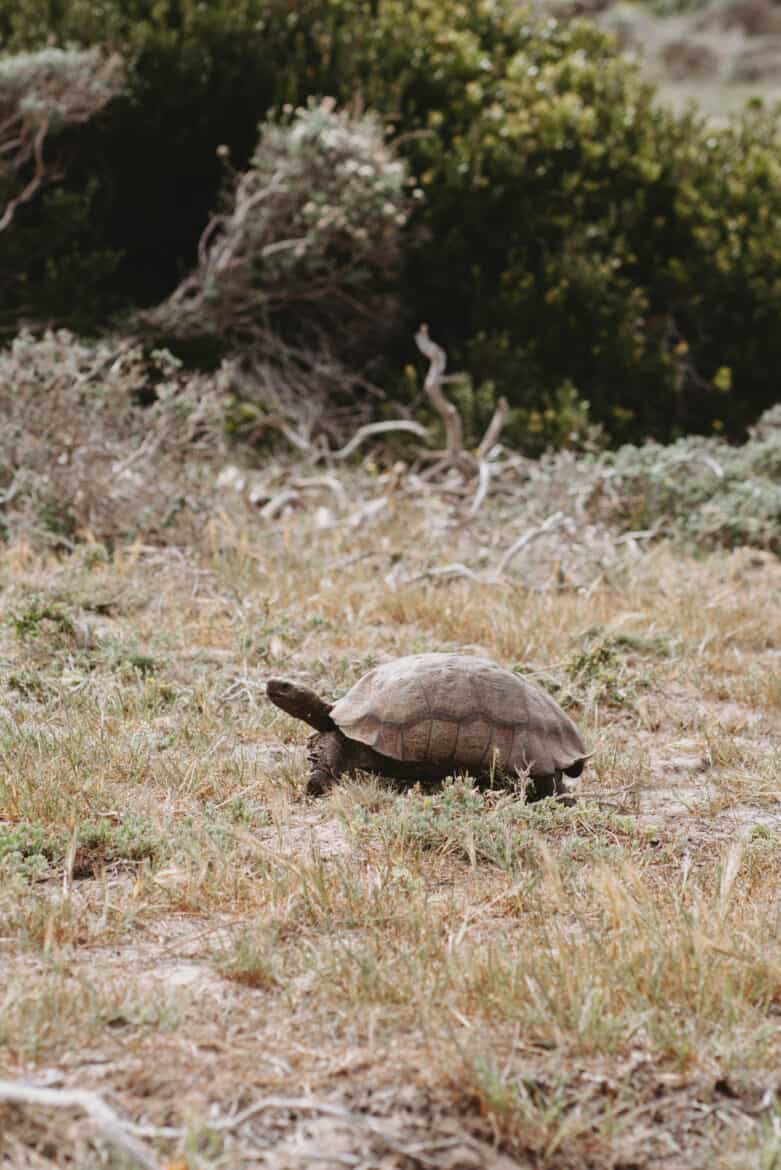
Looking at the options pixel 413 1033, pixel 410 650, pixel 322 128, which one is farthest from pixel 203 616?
pixel 322 128

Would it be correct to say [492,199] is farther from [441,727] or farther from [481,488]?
[441,727]

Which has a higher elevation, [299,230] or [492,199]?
[492,199]

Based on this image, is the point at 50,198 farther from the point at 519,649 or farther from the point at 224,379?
the point at 519,649

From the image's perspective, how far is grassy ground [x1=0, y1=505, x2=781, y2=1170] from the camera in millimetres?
2289

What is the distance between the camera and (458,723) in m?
3.90

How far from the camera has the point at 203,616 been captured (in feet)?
19.4

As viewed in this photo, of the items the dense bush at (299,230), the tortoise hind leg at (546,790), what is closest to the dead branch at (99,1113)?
the tortoise hind leg at (546,790)

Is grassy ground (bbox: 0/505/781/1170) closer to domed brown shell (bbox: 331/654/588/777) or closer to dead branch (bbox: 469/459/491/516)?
domed brown shell (bbox: 331/654/588/777)

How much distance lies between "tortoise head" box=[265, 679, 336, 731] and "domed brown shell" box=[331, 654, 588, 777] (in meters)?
0.08

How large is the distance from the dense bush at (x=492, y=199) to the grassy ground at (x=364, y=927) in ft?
19.2

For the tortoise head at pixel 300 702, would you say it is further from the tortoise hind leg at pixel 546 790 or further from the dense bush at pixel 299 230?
the dense bush at pixel 299 230

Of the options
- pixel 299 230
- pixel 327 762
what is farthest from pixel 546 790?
pixel 299 230

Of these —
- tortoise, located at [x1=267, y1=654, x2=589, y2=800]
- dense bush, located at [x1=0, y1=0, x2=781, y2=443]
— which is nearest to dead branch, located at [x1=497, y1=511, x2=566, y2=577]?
tortoise, located at [x1=267, y1=654, x2=589, y2=800]

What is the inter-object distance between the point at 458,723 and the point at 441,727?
52 millimetres
